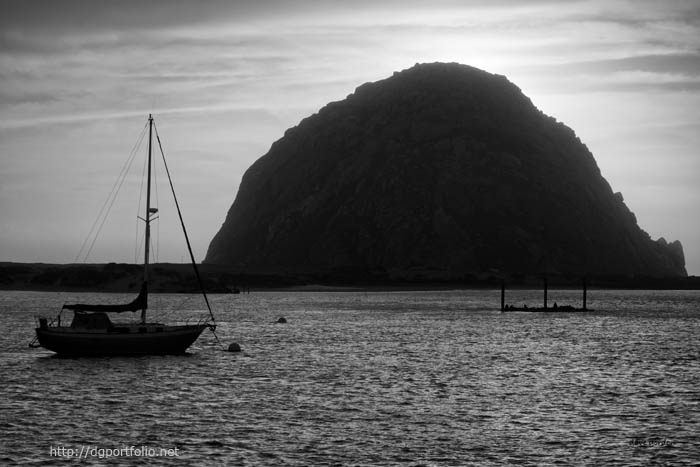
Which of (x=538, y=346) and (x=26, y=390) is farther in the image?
(x=538, y=346)

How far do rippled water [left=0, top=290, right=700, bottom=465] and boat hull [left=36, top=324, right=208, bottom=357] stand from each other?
0.95m

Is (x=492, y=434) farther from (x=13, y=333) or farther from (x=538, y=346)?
(x=13, y=333)

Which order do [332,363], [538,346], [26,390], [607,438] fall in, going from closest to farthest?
[607,438] → [26,390] → [332,363] → [538,346]

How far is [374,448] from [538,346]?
52.8 meters

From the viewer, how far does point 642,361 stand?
7200cm

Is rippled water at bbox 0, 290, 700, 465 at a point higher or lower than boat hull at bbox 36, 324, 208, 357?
lower

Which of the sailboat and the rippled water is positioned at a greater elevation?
the sailboat

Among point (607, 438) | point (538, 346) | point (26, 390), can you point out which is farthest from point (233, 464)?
point (538, 346)

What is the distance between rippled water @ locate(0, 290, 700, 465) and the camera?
3559 cm

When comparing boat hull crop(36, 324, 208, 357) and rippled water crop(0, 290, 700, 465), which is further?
boat hull crop(36, 324, 208, 357)

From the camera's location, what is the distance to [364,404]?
155 ft

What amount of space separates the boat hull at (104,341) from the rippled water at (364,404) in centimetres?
95

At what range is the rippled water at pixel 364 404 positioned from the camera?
3559cm

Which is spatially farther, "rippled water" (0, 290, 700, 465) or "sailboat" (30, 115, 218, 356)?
"sailboat" (30, 115, 218, 356)
